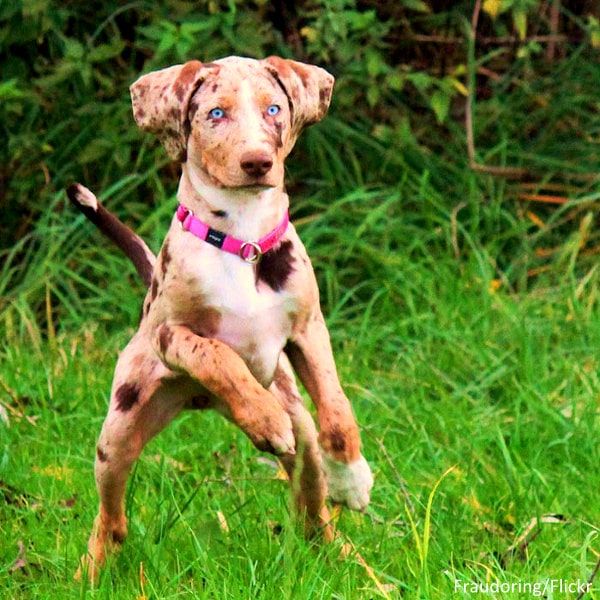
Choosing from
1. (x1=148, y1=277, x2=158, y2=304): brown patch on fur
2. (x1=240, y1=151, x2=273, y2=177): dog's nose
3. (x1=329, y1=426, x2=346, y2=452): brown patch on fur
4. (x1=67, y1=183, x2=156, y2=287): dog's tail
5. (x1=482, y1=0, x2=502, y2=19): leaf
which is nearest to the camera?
(x1=240, y1=151, x2=273, y2=177): dog's nose

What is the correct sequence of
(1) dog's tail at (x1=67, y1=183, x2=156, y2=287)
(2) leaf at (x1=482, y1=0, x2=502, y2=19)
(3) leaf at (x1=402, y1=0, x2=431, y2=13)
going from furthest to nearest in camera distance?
(3) leaf at (x1=402, y1=0, x2=431, y2=13) < (2) leaf at (x1=482, y1=0, x2=502, y2=19) < (1) dog's tail at (x1=67, y1=183, x2=156, y2=287)

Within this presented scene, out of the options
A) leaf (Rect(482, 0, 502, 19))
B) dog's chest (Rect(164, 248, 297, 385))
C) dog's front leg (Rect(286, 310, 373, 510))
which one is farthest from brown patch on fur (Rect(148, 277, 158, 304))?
leaf (Rect(482, 0, 502, 19))

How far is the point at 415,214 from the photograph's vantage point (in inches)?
237

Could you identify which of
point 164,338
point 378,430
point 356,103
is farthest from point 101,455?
point 356,103

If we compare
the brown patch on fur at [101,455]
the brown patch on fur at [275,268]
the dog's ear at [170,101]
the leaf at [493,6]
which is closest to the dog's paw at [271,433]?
the brown patch on fur at [275,268]

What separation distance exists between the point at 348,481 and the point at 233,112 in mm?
882

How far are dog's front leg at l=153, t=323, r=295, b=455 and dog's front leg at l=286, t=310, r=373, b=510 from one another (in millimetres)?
181

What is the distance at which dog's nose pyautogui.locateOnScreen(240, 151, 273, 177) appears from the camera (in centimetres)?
290

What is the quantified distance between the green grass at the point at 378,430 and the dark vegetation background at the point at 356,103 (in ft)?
0.50

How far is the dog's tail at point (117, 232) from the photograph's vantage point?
3.59 meters

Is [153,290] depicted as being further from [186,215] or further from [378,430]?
[378,430]

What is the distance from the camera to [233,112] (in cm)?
301

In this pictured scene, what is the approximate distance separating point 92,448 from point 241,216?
1.58 m

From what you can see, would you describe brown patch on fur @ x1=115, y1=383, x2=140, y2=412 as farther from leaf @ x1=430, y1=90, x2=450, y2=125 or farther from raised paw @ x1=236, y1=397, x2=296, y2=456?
leaf @ x1=430, y1=90, x2=450, y2=125
